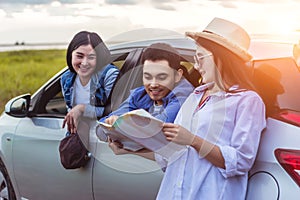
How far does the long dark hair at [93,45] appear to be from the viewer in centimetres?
416

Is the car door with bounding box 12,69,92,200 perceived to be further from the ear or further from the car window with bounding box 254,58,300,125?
the car window with bounding box 254,58,300,125

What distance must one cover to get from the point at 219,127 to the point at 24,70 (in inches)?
439

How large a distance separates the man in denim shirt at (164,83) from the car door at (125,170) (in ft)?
1.08

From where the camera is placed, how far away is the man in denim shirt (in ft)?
11.2

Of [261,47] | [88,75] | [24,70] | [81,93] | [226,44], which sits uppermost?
[226,44]

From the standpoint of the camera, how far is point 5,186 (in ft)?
17.6

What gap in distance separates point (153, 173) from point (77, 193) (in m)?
0.90

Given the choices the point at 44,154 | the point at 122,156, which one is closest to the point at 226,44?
the point at 122,156

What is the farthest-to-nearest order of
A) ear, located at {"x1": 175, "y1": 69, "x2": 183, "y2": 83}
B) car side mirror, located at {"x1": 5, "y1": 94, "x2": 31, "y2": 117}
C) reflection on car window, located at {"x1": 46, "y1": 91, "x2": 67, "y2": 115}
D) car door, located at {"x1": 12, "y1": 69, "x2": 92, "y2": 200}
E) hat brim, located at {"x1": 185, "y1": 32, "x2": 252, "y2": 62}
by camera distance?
car side mirror, located at {"x1": 5, "y1": 94, "x2": 31, "y2": 117} < reflection on car window, located at {"x1": 46, "y1": 91, "x2": 67, "y2": 115} < car door, located at {"x1": 12, "y1": 69, "x2": 92, "y2": 200} < ear, located at {"x1": 175, "y1": 69, "x2": 183, "y2": 83} < hat brim, located at {"x1": 185, "y1": 32, "x2": 252, "y2": 62}

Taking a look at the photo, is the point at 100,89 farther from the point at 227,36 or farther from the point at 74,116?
the point at 227,36

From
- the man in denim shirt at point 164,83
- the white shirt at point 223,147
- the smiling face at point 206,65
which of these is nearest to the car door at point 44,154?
the man in denim shirt at point 164,83

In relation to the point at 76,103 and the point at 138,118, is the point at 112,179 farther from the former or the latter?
the point at 138,118

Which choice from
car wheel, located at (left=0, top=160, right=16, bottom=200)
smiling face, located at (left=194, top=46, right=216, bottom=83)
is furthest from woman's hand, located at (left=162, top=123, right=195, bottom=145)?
car wheel, located at (left=0, top=160, right=16, bottom=200)

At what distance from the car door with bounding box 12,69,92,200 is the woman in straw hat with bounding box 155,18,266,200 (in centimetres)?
135
